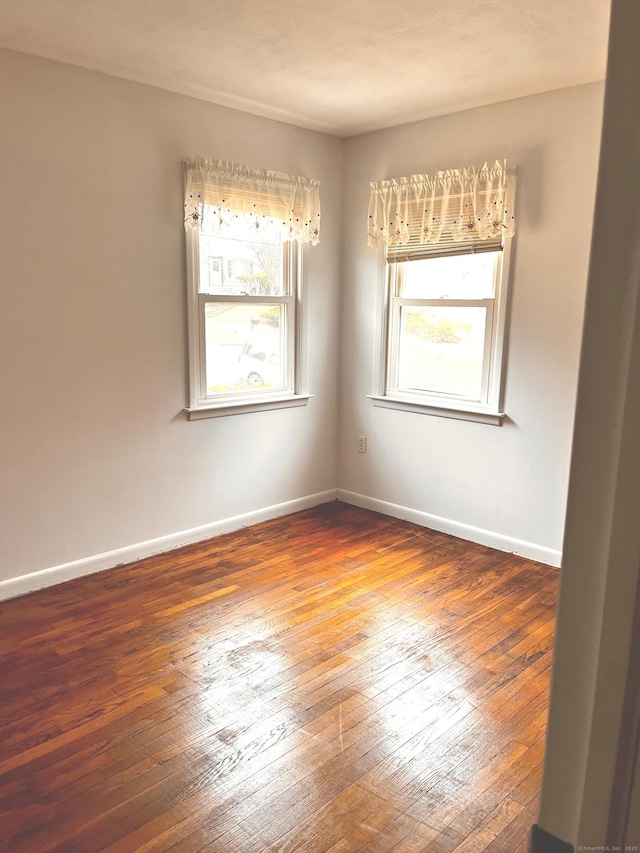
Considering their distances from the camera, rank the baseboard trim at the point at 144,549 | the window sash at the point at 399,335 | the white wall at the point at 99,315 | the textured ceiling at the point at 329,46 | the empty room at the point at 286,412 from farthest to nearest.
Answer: the window sash at the point at 399,335 → the baseboard trim at the point at 144,549 → the white wall at the point at 99,315 → the textured ceiling at the point at 329,46 → the empty room at the point at 286,412

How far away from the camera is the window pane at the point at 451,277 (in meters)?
3.67

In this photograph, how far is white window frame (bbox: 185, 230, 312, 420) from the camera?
11.7 ft

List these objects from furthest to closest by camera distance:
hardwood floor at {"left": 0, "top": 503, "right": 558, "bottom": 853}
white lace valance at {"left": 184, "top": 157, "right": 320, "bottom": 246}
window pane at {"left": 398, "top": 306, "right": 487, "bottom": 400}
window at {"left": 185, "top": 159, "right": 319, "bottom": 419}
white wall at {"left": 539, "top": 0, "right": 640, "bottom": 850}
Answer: window pane at {"left": 398, "top": 306, "right": 487, "bottom": 400} < window at {"left": 185, "top": 159, "right": 319, "bottom": 419} < white lace valance at {"left": 184, "top": 157, "right": 320, "bottom": 246} < hardwood floor at {"left": 0, "top": 503, "right": 558, "bottom": 853} < white wall at {"left": 539, "top": 0, "right": 640, "bottom": 850}

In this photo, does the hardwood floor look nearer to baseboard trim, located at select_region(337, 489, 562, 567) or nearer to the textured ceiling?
baseboard trim, located at select_region(337, 489, 562, 567)

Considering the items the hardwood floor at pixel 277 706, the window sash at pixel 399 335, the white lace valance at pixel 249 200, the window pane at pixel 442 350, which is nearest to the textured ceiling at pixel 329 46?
the white lace valance at pixel 249 200

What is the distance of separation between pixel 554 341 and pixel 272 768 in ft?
8.10

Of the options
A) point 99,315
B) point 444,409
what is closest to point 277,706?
point 99,315

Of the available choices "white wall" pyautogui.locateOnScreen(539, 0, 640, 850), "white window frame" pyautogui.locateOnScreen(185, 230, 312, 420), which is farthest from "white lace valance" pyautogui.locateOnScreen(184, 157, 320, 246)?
"white wall" pyautogui.locateOnScreen(539, 0, 640, 850)

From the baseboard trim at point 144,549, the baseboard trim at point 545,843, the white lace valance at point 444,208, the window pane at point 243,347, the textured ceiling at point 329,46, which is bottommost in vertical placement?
the baseboard trim at point 144,549

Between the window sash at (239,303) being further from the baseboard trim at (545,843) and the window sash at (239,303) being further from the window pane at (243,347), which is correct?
the baseboard trim at (545,843)

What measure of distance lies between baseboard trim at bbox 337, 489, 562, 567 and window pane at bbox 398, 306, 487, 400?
0.79m

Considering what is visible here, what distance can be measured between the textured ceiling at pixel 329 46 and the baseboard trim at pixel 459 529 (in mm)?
2402

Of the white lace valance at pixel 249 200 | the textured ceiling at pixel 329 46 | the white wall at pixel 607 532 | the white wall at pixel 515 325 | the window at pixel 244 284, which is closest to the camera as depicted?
the white wall at pixel 607 532

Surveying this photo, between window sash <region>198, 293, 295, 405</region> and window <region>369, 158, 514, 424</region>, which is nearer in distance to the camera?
window <region>369, 158, 514, 424</region>
